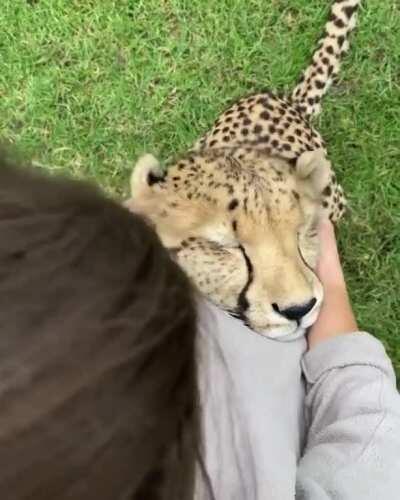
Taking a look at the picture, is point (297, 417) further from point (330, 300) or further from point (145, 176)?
point (145, 176)

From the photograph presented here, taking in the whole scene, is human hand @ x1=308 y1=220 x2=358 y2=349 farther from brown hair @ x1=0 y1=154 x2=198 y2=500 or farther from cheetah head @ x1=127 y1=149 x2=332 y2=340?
brown hair @ x1=0 y1=154 x2=198 y2=500

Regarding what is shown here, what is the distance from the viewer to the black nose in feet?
5.59

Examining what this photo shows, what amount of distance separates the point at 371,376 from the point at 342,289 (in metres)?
0.24

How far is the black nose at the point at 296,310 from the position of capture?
5.59ft

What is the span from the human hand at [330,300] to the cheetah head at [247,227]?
2 cm

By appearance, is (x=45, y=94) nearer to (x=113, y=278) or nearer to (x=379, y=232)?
(x=379, y=232)

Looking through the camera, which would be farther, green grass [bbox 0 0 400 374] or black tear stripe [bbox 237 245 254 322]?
green grass [bbox 0 0 400 374]

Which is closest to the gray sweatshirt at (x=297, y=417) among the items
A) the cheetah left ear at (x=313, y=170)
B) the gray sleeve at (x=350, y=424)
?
the gray sleeve at (x=350, y=424)

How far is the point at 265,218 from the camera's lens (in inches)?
67.1

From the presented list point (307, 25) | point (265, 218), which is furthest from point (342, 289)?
point (307, 25)

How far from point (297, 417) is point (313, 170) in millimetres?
408

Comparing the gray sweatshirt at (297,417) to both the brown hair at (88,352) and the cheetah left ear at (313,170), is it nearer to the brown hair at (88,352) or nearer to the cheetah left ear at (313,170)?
the brown hair at (88,352)

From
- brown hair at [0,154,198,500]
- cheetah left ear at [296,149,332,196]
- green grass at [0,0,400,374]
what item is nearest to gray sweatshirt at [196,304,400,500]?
brown hair at [0,154,198,500]

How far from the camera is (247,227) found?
171 cm
